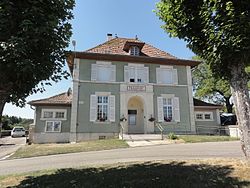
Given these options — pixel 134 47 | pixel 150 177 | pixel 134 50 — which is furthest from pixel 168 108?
pixel 150 177

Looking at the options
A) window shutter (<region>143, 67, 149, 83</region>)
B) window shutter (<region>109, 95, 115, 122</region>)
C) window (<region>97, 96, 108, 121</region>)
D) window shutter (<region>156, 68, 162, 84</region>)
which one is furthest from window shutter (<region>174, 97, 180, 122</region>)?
window (<region>97, 96, 108, 121</region>)

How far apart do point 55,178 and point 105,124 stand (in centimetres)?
1279

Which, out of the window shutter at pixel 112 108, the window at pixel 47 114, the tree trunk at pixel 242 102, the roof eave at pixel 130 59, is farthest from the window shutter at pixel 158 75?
the tree trunk at pixel 242 102

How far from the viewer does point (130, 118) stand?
21.1m

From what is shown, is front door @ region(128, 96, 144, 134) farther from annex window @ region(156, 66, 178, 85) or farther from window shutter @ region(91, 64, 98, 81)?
window shutter @ region(91, 64, 98, 81)

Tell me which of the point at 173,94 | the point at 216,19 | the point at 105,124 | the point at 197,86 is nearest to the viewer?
the point at 216,19

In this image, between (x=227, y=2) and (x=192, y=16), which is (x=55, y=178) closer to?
(x=192, y=16)

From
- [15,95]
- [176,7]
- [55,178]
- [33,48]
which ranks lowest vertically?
[55,178]

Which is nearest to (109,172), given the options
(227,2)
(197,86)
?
(227,2)

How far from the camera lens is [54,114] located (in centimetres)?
1995

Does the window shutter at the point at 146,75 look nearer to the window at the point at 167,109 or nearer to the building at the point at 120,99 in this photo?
the building at the point at 120,99

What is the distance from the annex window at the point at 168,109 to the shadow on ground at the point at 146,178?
13.3m

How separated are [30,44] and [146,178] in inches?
176

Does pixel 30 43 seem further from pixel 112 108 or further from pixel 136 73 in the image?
pixel 136 73
